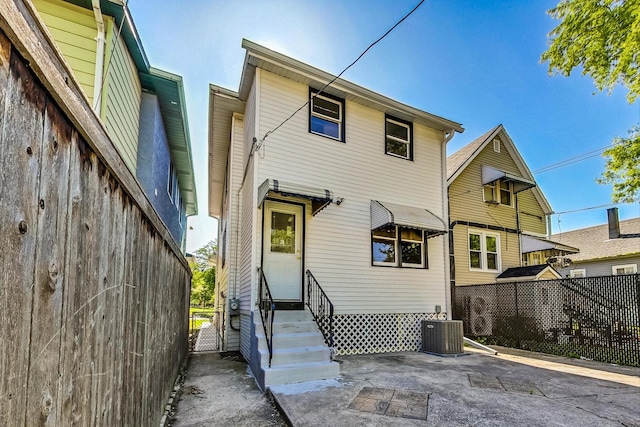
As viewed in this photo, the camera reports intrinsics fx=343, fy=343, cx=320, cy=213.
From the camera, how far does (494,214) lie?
1273 cm

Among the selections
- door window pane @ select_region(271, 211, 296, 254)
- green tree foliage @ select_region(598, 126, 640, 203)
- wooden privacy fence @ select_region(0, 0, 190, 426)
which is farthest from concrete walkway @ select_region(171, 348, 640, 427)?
green tree foliage @ select_region(598, 126, 640, 203)

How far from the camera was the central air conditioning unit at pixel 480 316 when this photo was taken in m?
10.4

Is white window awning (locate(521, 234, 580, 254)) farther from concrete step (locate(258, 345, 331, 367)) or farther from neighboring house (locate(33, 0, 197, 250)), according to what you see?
neighboring house (locate(33, 0, 197, 250))

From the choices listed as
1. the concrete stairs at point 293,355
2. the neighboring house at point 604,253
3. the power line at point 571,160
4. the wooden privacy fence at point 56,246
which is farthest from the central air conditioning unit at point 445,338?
the neighboring house at point 604,253

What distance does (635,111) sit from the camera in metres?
9.72

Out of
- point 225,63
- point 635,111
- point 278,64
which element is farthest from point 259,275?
point 635,111

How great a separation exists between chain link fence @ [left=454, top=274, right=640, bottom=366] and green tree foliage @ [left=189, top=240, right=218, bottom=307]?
69.1 feet

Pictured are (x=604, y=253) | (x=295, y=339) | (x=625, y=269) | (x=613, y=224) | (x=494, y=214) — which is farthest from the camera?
(x=604, y=253)

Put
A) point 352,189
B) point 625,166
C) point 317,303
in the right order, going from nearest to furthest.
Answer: point 317,303
point 352,189
point 625,166

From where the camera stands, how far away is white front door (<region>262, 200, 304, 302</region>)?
24.1ft

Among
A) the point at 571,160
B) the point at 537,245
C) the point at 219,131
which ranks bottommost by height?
the point at 537,245

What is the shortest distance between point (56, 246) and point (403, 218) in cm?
751

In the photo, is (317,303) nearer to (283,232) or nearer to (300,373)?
(283,232)

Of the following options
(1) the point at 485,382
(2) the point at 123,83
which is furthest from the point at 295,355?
(2) the point at 123,83
